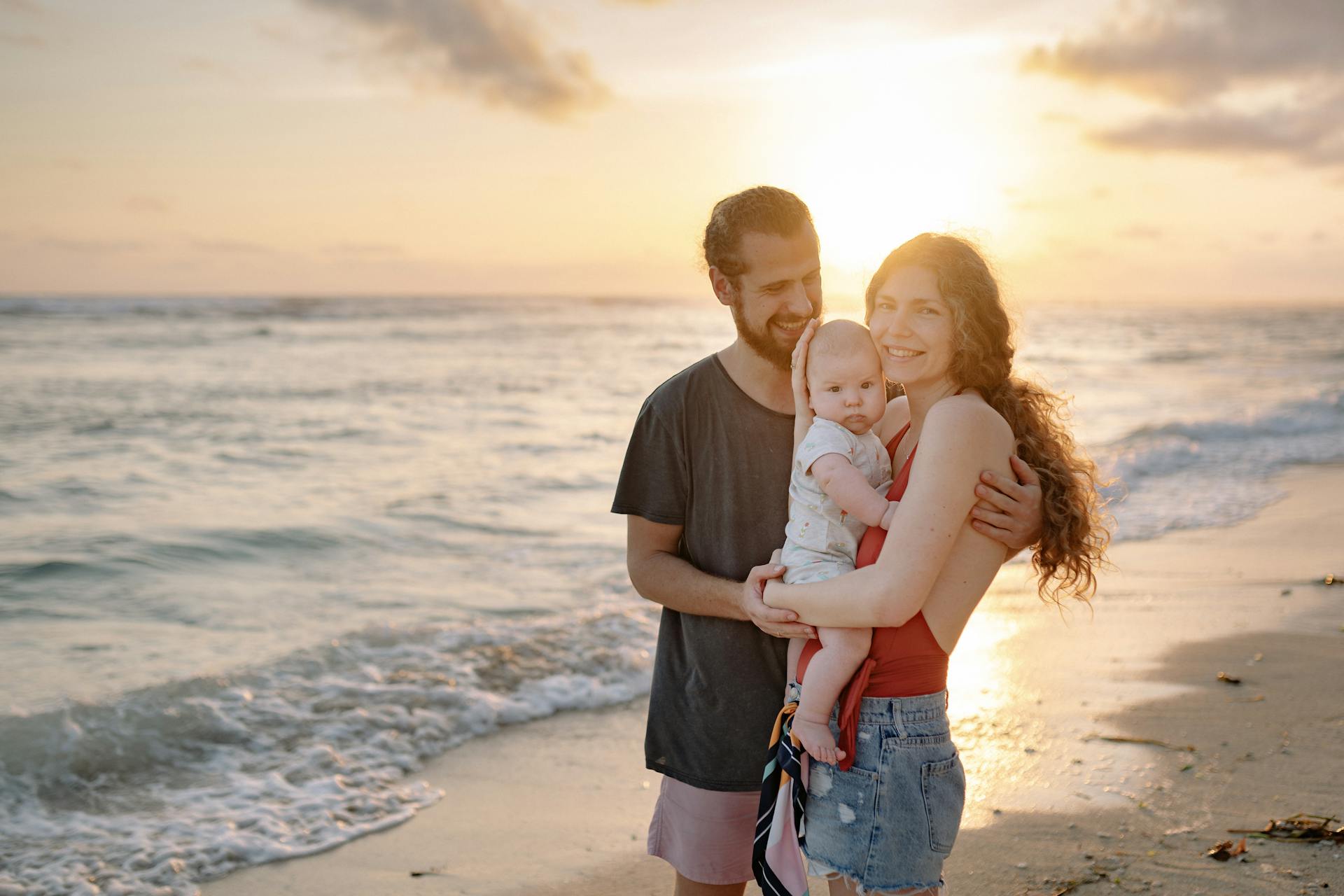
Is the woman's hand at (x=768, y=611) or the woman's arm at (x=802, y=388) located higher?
the woman's arm at (x=802, y=388)

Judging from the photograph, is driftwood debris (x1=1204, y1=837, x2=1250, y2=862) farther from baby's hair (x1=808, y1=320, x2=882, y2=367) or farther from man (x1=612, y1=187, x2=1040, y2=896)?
baby's hair (x1=808, y1=320, x2=882, y2=367)

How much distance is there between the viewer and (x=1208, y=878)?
369 centimetres

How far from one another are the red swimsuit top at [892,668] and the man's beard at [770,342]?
23.2 inches

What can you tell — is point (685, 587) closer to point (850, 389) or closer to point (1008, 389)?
point (850, 389)

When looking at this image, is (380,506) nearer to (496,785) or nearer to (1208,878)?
(496,785)

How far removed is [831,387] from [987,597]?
225 inches

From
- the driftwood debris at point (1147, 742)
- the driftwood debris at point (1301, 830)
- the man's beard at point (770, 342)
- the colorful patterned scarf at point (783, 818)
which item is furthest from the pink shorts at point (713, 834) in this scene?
the driftwood debris at point (1147, 742)

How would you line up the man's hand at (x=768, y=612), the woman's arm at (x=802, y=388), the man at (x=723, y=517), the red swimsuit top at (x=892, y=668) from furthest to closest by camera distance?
the man at (x=723, y=517) < the woman's arm at (x=802, y=388) < the man's hand at (x=768, y=612) < the red swimsuit top at (x=892, y=668)

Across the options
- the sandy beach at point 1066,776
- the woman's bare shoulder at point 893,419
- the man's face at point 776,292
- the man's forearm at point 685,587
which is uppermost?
the man's face at point 776,292

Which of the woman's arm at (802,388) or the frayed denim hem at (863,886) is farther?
the woman's arm at (802,388)

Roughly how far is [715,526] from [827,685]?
70 centimetres

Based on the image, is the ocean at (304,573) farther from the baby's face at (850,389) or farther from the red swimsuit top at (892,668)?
the red swimsuit top at (892,668)

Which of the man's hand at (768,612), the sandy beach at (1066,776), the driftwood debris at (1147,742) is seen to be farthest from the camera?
the driftwood debris at (1147,742)

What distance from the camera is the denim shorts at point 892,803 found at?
2.32 metres
